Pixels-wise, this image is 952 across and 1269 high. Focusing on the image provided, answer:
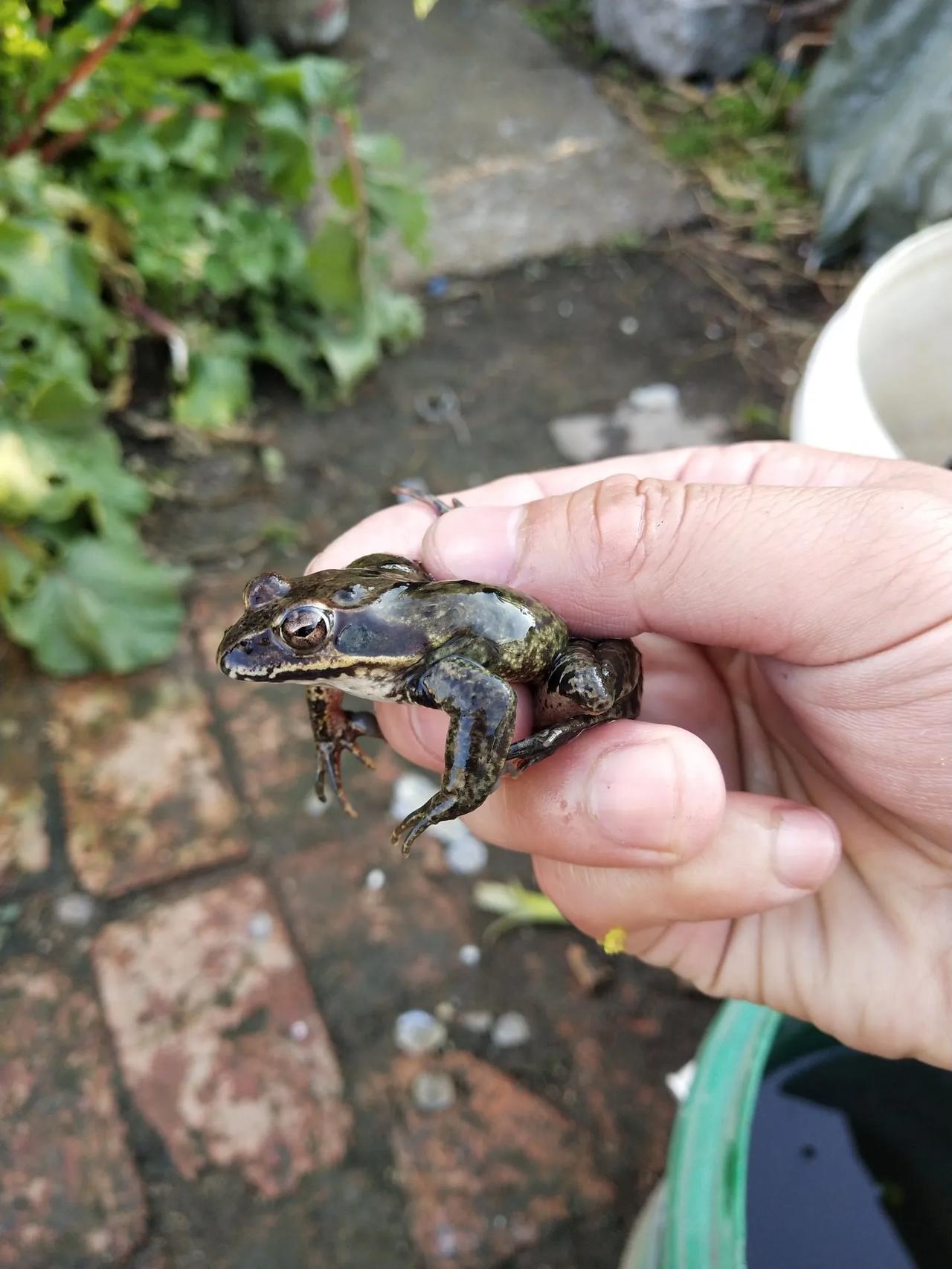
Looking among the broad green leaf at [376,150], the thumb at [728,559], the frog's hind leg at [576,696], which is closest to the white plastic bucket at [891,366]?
the thumb at [728,559]

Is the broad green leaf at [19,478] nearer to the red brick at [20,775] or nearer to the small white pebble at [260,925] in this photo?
the red brick at [20,775]

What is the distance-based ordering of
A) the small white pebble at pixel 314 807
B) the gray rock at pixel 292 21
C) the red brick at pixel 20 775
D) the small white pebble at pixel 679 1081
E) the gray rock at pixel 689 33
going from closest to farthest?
the small white pebble at pixel 679 1081
the red brick at pixel 20 775
the small white pebble at pixel 314 807
the gray rock at pixel 292 21
the gray rock at pixel 689 33

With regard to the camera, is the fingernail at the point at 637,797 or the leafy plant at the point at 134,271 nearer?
the fingernail at the point at 637,797

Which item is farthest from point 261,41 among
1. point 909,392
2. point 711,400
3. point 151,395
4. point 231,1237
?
point 231,1237

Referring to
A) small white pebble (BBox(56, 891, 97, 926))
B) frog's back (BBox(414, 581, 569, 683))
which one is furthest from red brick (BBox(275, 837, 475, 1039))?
frog's back (BBox(414, 581, 569, 683))

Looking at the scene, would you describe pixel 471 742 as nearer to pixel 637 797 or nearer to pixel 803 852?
pixel 637 797

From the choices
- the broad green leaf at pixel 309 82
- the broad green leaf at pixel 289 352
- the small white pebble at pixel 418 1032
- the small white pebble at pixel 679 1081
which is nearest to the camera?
the small white pebble at pixel 679 1081
